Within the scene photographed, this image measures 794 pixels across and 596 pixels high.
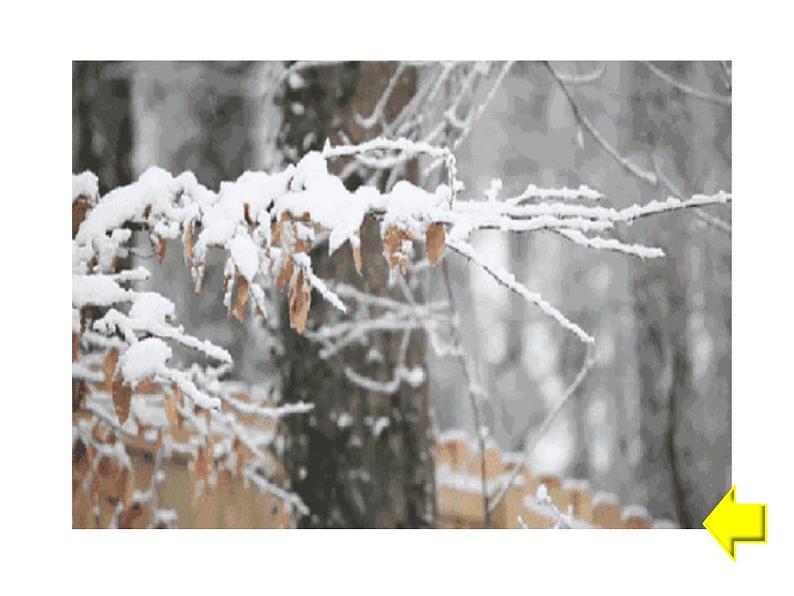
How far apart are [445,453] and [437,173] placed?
0.78 metres

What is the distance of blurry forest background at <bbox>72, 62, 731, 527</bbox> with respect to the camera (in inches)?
95.8

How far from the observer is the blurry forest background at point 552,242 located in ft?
7.98

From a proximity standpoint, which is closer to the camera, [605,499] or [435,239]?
[435,239]

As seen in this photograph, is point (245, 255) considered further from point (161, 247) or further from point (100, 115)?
point (100, 115)

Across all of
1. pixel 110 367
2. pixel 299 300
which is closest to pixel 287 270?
pixel 299 300

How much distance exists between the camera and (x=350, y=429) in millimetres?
2596

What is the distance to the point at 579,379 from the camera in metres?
2.53

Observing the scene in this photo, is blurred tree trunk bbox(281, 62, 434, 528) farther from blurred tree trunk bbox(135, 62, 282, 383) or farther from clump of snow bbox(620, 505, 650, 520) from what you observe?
clump of snow bbox(620, 505, 650, 520)
